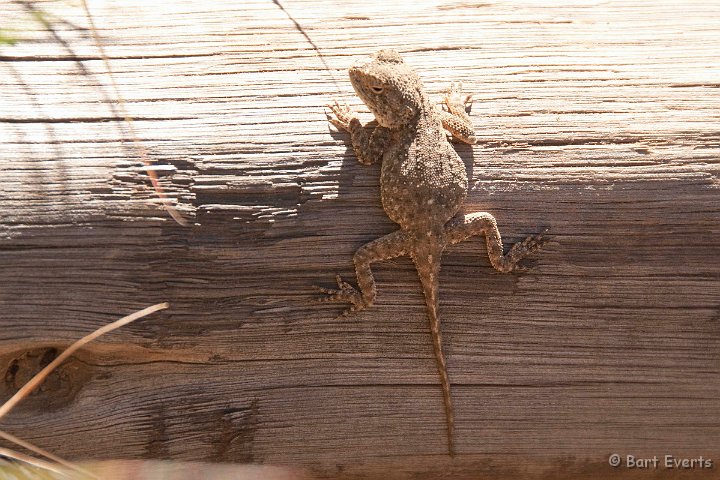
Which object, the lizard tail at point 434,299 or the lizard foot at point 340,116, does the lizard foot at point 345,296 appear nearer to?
the lizard tail at point 434,299

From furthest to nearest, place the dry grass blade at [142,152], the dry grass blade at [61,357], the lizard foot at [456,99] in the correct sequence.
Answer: the lizard foot at [456,99] → the dry grass blade at [142,152] → the dry grass blade at [61,357]

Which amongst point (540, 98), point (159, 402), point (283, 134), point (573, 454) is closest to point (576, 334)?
point (573, 454)

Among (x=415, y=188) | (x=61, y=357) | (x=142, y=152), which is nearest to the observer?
(x=61, y=357)

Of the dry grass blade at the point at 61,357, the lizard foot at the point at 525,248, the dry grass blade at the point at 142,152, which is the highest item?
the dry grass blade at the point at 142,152

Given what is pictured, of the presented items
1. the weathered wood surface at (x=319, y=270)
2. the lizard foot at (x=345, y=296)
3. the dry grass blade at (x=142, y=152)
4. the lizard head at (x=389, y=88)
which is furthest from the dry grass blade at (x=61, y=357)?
the lizard head at (x=389, y=88)

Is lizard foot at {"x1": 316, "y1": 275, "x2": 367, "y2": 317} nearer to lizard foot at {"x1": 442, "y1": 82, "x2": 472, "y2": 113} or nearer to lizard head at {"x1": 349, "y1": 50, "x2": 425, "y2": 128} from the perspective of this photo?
lizard head at {"x1": 349, "y1": 50, "x2": 425, "y2": 128}

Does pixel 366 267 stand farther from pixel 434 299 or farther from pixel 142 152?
pixel 142 152

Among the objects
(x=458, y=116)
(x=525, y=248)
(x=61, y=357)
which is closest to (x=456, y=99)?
(x=458, y=116)
